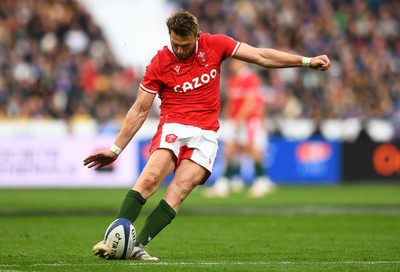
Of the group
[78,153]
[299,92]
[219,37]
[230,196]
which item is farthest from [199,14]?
[219,37]

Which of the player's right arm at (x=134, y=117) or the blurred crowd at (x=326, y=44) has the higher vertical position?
the blurred crowd at (x=326, y=44)

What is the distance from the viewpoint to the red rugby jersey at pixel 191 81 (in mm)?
9094

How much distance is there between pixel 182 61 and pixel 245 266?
2.08m

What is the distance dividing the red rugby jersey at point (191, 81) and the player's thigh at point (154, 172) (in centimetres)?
35

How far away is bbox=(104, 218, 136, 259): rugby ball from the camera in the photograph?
8.52 meters

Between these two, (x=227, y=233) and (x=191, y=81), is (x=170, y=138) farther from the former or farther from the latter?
(x=227, y=233)

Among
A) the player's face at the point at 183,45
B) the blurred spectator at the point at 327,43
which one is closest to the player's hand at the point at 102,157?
the player's face at the point at 183,45

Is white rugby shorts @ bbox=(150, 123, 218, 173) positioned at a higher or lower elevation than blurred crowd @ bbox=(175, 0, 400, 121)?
lower

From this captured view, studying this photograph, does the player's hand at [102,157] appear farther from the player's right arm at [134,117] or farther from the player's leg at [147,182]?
the player's leg at [147,182]

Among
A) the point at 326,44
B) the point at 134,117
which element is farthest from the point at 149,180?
the point at 326,44

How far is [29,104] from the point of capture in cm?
2605

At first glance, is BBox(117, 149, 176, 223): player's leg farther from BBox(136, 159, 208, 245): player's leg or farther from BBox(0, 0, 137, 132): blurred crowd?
BBox(0, 0, 137, 132): blurred crowd

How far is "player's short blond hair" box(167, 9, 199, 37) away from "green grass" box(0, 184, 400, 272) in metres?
2.08

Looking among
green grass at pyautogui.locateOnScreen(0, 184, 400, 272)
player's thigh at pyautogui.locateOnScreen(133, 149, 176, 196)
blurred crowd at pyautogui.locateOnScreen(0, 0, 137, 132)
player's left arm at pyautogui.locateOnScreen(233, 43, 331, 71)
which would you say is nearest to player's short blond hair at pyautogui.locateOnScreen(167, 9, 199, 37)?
player's left arm at pyautogui.locateOnScreen(233, 43, 331, 71)
